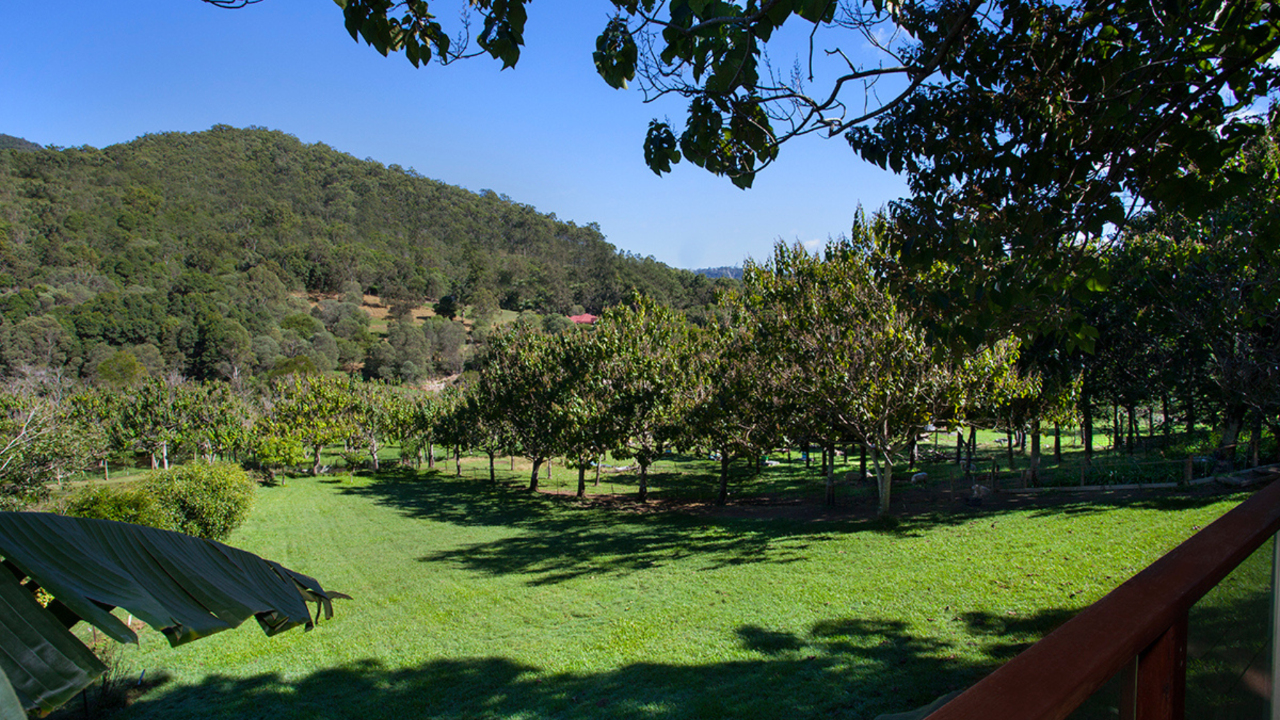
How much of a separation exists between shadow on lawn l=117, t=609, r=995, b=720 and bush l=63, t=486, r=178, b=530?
6630 millimetres

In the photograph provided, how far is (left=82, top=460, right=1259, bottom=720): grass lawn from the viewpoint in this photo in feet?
22.6

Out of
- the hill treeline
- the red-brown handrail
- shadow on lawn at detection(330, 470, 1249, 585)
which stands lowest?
shadow on lawn at detection(330, 470, 1249, 585)

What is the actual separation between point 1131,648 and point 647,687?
717 cm

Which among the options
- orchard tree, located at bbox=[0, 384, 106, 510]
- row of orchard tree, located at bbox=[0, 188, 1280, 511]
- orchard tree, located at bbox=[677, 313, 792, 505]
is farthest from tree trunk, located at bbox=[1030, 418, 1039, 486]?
orchard tree, located at bbox=[0, 384, 106, 510]

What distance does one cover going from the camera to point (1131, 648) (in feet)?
2.78

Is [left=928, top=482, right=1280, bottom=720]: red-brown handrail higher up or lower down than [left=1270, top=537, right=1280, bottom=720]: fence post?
higher up

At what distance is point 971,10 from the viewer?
3918 millimetres

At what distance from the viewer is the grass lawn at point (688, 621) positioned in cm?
690

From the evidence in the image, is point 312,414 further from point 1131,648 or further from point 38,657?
point 1131,648

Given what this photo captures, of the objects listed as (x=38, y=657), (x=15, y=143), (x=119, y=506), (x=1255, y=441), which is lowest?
(x=119, y=506)

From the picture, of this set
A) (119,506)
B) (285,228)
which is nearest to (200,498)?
(119,506)

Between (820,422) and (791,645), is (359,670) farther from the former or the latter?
(820,422)

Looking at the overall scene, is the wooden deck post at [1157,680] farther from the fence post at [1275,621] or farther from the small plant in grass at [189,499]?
the small plant in grass at [189,499]

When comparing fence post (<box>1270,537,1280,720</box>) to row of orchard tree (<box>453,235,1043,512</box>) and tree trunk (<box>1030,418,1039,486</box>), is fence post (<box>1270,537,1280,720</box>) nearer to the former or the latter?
row of orchard tree (<box>453,235,1043,512</box>)
